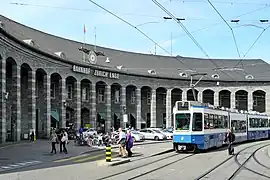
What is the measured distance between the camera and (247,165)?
19.9 meters

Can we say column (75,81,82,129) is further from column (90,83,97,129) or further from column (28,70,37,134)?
column (28,70,37,134)

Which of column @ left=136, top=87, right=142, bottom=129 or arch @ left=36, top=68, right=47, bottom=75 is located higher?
arch @ left=36, top=68, right=47, bottom=75

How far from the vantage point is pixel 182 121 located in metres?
27.1

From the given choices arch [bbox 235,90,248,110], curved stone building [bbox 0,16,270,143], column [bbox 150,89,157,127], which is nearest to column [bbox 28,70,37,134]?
curved stone building [bbox 0,16,270,143]

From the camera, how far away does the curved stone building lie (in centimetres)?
3975

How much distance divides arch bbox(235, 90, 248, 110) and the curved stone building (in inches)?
7.3

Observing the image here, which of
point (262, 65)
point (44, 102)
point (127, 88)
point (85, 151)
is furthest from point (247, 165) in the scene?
point (262, 65)

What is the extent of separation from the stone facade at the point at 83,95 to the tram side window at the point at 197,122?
54.2 ft

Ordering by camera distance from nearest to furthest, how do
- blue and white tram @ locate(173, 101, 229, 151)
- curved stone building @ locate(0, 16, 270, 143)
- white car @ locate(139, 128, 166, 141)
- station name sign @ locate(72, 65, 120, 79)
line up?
blue and white tram @ locate(173, 101, 229, 151)
curved stone building @ locate(0, 16, 270, 143)
white car @ locate(139, 128, 166, 141)
station name sign @ locate(72, 65, 120, 79)

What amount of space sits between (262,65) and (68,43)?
130ft

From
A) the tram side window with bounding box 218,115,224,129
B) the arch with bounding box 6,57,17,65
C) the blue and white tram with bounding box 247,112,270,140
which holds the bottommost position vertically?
the blue and white tram with bounding box 247,112,270,140

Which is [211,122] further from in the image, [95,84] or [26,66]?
[95,84]

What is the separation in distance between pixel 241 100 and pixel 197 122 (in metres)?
54.3

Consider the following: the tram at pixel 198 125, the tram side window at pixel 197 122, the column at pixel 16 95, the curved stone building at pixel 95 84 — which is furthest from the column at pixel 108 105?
the tram side window at pixel 197 122
